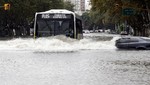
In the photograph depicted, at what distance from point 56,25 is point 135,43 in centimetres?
682

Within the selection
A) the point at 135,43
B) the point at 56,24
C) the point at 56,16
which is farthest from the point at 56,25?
the point at 135,43

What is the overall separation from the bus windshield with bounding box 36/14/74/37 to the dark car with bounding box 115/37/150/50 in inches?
176

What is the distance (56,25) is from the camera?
132 feet

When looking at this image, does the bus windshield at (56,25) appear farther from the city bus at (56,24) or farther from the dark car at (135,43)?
the dark car at (135,43)

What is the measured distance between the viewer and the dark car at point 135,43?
39.2 meters

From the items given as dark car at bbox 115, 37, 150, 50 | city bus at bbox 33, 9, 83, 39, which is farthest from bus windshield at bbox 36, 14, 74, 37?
dark car at bbox 115, 37, 150, 50

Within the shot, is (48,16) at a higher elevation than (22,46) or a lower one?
higher

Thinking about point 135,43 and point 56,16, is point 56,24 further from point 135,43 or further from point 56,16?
point 135,43

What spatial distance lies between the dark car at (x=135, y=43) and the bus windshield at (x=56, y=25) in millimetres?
4465

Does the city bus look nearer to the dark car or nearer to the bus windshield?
the bus windshield

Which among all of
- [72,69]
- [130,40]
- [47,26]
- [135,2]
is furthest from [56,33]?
[135,2]

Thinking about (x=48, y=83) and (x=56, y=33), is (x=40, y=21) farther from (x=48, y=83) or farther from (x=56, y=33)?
(x=48, y=83)

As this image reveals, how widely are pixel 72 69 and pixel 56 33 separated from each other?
19481mm

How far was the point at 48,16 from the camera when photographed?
40.2 m
